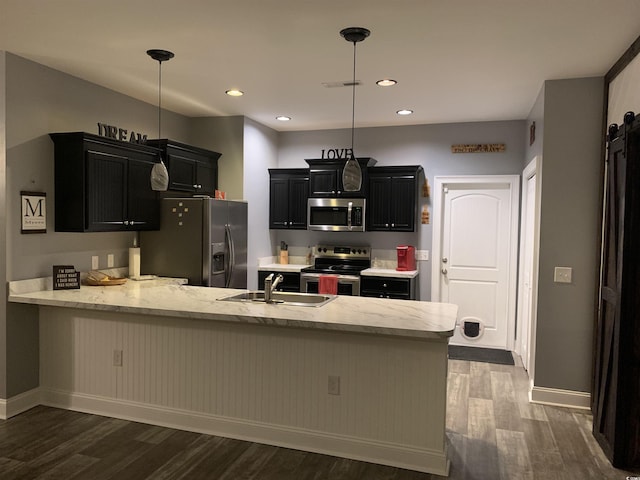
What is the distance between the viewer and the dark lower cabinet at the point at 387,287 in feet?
18.7

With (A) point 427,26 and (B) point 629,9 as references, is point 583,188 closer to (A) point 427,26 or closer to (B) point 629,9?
(B) point 629,9

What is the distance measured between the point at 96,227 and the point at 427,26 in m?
2.94

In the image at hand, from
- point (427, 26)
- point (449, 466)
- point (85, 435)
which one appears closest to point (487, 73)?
point (427, 26)

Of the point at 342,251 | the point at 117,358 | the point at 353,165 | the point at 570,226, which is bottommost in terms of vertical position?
the point at 117,358

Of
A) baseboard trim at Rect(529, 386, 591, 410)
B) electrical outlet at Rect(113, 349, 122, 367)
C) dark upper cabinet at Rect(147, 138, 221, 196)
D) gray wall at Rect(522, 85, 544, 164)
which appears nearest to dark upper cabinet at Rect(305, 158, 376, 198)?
dark upper cabinet at Rect(147, 138, 221, 196)

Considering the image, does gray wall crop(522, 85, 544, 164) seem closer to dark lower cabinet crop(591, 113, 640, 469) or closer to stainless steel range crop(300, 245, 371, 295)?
dark lower cabinet crop(591, 113, 640, 469)

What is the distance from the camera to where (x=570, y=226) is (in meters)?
4.08

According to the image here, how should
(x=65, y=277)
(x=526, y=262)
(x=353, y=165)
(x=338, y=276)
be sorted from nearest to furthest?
(x=353, y=165) → (x=65, y=277) → (x=526, y=262) → (x=338, y=276)

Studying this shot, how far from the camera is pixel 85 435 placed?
137 inches

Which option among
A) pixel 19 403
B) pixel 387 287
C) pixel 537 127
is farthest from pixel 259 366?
pixel 537 127

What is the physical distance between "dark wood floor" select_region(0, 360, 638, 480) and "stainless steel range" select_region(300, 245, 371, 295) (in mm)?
2154

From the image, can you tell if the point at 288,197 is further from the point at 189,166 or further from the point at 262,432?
the point at 262,432

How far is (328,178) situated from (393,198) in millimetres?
818

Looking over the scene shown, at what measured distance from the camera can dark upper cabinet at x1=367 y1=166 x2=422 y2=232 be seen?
5.93 meters
